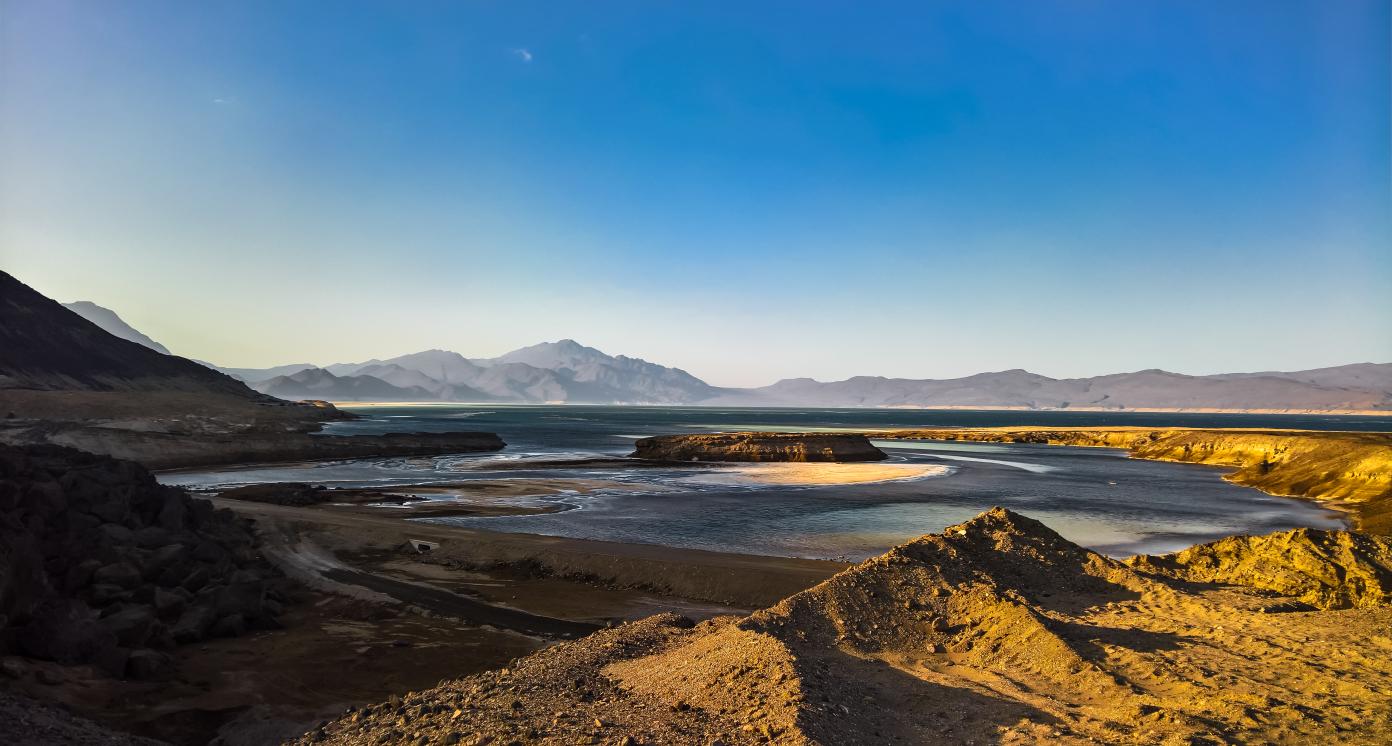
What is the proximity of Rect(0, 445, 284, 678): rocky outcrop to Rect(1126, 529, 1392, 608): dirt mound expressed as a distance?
19.3 m

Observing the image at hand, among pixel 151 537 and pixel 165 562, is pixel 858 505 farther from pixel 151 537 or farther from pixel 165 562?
pixel 151 537

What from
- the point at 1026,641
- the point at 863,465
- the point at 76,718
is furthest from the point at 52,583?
the point at 863,465

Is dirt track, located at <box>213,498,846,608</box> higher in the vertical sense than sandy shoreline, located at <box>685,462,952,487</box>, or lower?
higher

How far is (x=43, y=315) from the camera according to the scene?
101 metres

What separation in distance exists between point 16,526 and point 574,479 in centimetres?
3604

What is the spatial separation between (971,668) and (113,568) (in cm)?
1586

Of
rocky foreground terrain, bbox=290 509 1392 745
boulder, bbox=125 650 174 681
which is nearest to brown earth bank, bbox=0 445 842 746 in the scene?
boulder, bbox=125 650 174 681

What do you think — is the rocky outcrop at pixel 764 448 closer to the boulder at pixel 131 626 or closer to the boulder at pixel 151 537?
the boulder at pixel 151 537

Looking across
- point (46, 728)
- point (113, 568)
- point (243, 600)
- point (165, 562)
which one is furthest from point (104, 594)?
point (46, 728)

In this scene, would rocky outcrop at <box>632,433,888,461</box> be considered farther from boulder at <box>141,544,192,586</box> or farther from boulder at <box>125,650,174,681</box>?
boulder at <box>125,650,174,681</box>

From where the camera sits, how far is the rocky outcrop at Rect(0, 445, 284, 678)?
417 inches

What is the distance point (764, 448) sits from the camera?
66625mm

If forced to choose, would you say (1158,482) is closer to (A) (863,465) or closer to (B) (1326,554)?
(A) (863,465)

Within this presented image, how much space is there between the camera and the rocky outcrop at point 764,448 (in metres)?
65.2
